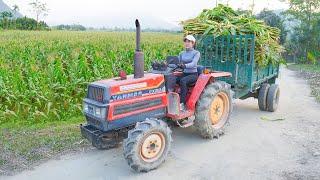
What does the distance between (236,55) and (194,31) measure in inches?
44.6

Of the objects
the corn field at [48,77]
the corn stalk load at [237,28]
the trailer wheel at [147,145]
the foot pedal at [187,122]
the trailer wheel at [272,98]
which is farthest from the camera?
the trailer wheel at [272,98]

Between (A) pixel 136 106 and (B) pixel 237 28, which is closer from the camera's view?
(A) pixel 136 106

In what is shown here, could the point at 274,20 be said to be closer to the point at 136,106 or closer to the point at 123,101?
the point at 136,106

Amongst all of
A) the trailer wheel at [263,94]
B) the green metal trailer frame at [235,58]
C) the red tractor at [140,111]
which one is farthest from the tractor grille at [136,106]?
the trailer wheel at [263,94]

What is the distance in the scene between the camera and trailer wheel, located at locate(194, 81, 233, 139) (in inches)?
273

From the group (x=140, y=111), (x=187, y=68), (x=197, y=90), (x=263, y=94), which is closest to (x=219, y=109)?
(x=197, y=90)

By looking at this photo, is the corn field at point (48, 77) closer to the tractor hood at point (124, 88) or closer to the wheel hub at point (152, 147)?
the tractor hood at point (124, 88)

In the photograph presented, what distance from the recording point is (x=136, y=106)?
6.04m

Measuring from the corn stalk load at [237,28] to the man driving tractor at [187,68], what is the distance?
160 centimetres

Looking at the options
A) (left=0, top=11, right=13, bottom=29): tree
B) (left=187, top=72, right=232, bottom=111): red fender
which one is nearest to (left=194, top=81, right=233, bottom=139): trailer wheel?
(left=187, top=72, right=232, bottom=111): red fender

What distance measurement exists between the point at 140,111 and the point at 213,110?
1.79m

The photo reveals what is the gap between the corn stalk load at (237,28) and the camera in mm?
8695

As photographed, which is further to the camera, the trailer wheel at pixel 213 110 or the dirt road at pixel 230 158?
the trailer wheel at pixel 213 110

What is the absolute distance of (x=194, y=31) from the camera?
→ 29.6ft
